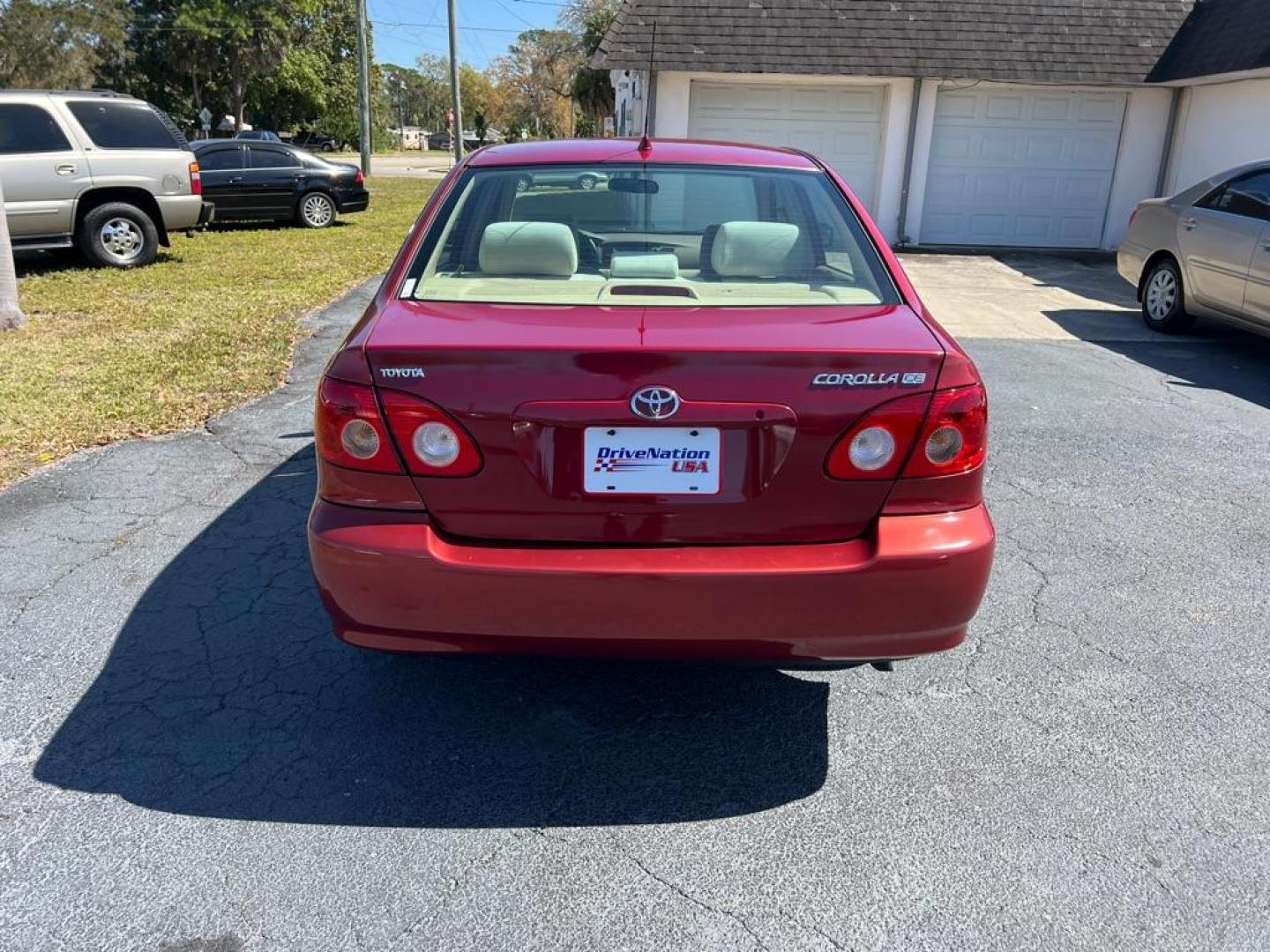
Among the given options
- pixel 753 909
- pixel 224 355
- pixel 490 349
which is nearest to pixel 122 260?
pixel 224 355

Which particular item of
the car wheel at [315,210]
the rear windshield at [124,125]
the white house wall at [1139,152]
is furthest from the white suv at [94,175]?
the white house wall at [1139,152]

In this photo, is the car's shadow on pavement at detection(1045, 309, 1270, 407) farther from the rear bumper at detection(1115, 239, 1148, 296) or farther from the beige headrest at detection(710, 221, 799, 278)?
the beige headrest at detection(710, 221, 799, 278)

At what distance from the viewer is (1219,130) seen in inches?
552

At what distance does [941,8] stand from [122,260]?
473 inches

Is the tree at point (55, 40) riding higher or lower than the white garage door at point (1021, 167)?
higher

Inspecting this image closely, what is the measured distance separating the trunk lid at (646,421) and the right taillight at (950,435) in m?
0.07

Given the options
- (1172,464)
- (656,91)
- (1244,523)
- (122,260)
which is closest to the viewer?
(1244,523)

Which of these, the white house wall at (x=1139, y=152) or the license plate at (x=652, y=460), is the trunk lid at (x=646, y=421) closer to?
the license plate at (x=652, y=460)

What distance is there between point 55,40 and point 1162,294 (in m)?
46.4

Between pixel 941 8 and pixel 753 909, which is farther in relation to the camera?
pixel 941 8

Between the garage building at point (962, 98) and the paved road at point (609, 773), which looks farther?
the garage building at point (962, 98)

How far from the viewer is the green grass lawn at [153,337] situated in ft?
18.6

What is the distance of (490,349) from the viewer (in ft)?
7.86

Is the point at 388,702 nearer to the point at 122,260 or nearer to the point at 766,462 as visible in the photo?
the point at 766,462
